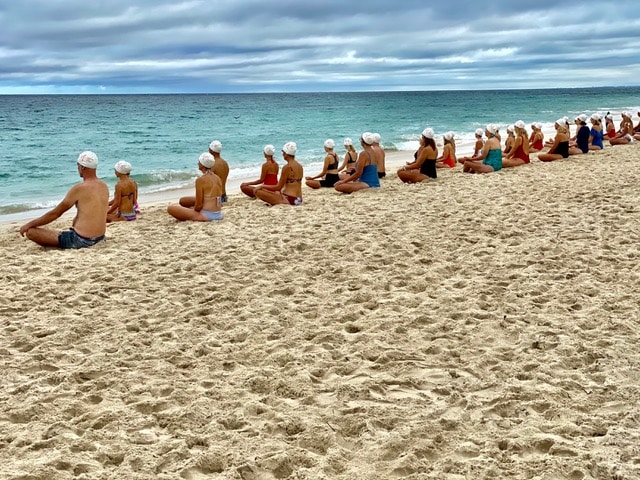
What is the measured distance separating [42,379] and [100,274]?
7.15 ft

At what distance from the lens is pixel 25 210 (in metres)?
11.5

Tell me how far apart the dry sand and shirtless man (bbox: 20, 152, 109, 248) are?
208 millimetres

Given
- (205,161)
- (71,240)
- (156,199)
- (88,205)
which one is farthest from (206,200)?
(156,199)

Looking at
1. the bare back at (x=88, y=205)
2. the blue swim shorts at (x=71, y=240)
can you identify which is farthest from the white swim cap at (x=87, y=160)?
the blue swim shorts at (x=71, y=240)

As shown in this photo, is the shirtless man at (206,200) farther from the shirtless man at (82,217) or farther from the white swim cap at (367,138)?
the white swim cap at (367,138)

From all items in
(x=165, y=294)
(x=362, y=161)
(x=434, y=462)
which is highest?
(x=362, y=161)

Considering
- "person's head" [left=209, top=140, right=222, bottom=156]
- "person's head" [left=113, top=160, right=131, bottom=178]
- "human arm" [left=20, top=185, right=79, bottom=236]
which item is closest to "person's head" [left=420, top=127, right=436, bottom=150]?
"person's head" [left=209, top=140, right=222, bottom=156]

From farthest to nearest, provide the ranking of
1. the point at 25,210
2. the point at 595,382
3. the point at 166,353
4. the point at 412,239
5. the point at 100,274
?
the point at 25,210 → the point at 412,239 → the point at 100,274 → the point at 166,353 → the point at 595,382

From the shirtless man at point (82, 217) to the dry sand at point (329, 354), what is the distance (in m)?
0.21

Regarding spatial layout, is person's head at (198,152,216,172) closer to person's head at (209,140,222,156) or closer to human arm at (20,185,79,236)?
person's head at (209,140,222,156)

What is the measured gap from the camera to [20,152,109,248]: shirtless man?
22.6 feet

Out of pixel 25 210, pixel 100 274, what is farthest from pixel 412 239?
pixel 25 210

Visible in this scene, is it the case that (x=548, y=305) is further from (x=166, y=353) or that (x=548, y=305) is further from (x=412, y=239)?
(x=166, y=353)

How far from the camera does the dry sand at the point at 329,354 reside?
2.95 m
